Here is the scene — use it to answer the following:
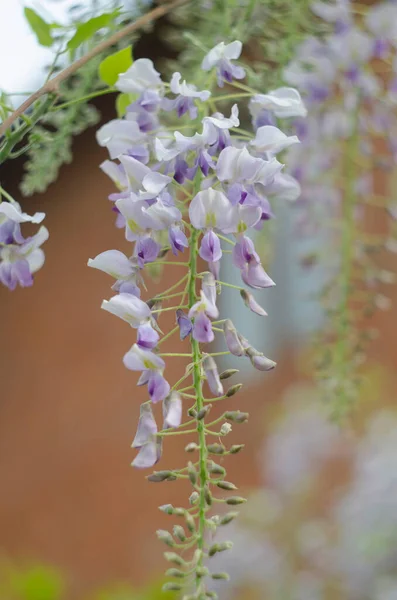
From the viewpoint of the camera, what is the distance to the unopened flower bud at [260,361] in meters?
0.35

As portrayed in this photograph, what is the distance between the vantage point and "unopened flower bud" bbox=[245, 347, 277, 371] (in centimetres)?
35

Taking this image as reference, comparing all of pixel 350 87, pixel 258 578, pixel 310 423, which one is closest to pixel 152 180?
pixel 350 87

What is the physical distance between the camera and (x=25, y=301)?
3.29 meters

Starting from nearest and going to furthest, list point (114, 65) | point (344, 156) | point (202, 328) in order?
point (202, 328), point (114, 65), point (344, 156)

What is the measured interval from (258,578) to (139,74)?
1487mm

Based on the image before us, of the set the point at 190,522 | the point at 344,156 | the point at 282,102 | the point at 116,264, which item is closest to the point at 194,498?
the point at 190,522

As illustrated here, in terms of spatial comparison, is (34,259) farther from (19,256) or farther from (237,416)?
(237,416)

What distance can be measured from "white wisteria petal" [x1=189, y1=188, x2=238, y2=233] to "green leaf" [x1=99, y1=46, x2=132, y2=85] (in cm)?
13

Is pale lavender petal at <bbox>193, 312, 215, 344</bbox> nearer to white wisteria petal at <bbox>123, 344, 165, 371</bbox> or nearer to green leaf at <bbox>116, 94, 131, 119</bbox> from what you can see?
white wisteria petal at <bbox>123, 344, 165, 371</bbox>

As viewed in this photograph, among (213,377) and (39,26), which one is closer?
(213,377)

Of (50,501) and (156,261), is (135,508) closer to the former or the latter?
(50,501)

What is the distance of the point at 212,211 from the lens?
35cm

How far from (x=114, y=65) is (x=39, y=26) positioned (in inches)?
2.4

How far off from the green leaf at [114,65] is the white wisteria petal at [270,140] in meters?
0.10
